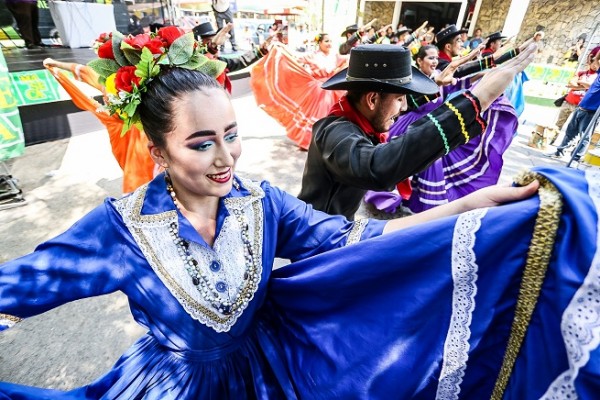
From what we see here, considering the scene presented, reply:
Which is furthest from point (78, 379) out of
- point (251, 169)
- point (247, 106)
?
point (247, 106)

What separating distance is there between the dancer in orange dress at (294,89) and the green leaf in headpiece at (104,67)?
4159 millimetres

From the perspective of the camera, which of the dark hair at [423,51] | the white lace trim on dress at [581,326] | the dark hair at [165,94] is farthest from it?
the dark hair at [423,51]

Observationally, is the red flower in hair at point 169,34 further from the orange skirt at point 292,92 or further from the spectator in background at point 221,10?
the spectator in background at point 221,10

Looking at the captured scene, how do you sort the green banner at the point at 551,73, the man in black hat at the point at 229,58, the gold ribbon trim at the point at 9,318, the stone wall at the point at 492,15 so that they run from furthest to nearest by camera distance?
1. the stone wall at the point at 492,15
2. the green banner at the point at 551,73
3. the man in black hat at the point at 229,58
4. the gold ribbon trim at the point at 9,318

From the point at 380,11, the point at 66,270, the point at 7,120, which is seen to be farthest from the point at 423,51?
the point at 380,11

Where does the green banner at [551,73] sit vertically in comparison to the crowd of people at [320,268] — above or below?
below

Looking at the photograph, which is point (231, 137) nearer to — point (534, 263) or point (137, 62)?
point (137, 62)

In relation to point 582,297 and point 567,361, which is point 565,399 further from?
point 582,297

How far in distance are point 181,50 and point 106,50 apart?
287 millimetres

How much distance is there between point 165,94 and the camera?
3.45 feet

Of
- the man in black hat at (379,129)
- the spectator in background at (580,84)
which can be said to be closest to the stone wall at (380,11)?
the spectator in background at (580,84)

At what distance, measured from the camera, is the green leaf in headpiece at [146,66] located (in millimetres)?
1070

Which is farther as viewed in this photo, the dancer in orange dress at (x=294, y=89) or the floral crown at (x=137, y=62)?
the dancer in orange dress at (x=294, y=89)

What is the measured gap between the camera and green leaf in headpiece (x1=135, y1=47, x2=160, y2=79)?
1070 millimetres
